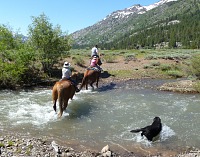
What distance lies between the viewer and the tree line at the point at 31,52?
62.8 ft

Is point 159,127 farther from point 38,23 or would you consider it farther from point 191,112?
point 38,23

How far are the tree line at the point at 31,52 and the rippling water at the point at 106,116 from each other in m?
1.89

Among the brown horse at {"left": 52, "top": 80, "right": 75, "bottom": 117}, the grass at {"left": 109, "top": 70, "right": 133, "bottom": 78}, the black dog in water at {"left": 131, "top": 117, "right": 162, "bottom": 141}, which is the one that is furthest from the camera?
the grass at {"left": 109, "top": 70, "right": 133, "bottom": 78}

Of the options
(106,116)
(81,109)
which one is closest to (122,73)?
(81,109)

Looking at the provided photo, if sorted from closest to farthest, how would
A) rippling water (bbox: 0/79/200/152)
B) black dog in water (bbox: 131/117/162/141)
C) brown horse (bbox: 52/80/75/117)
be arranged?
1. black dog in water (bbox: 131/117/162/141)
2. rippling water (bbox: 0/79/200/152)
3. brown horse (bbox: 52/80/75/117)

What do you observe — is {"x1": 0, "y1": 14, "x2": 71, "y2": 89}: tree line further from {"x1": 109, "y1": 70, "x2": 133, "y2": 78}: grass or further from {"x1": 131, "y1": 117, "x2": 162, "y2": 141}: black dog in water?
{"x1": 131, "y1": 117, "x2": 162, "y2": 141}: black dog in water

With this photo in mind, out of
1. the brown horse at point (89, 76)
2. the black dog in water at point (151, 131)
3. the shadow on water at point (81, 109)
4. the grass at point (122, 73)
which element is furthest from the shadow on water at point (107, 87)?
the black dog in water at point (151, 131)

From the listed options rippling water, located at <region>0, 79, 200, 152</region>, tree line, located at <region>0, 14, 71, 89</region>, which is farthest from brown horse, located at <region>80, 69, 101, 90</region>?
tree line, located at <region>0, 14, 71, 89</region>

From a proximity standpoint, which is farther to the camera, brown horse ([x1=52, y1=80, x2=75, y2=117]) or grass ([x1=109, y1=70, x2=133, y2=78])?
grass ([x1=109, y1=70, x2=133, y2=78])

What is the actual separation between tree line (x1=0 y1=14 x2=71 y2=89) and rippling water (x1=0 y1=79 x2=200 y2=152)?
1.89 m

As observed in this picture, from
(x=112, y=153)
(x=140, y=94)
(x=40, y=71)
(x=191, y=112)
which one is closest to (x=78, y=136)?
(x=112, y=153)

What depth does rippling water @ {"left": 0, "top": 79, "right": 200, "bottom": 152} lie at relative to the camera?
10203mm

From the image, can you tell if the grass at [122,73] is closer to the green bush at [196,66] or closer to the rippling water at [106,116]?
the green bush at [196,66]

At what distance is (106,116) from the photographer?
1278 centimetres
